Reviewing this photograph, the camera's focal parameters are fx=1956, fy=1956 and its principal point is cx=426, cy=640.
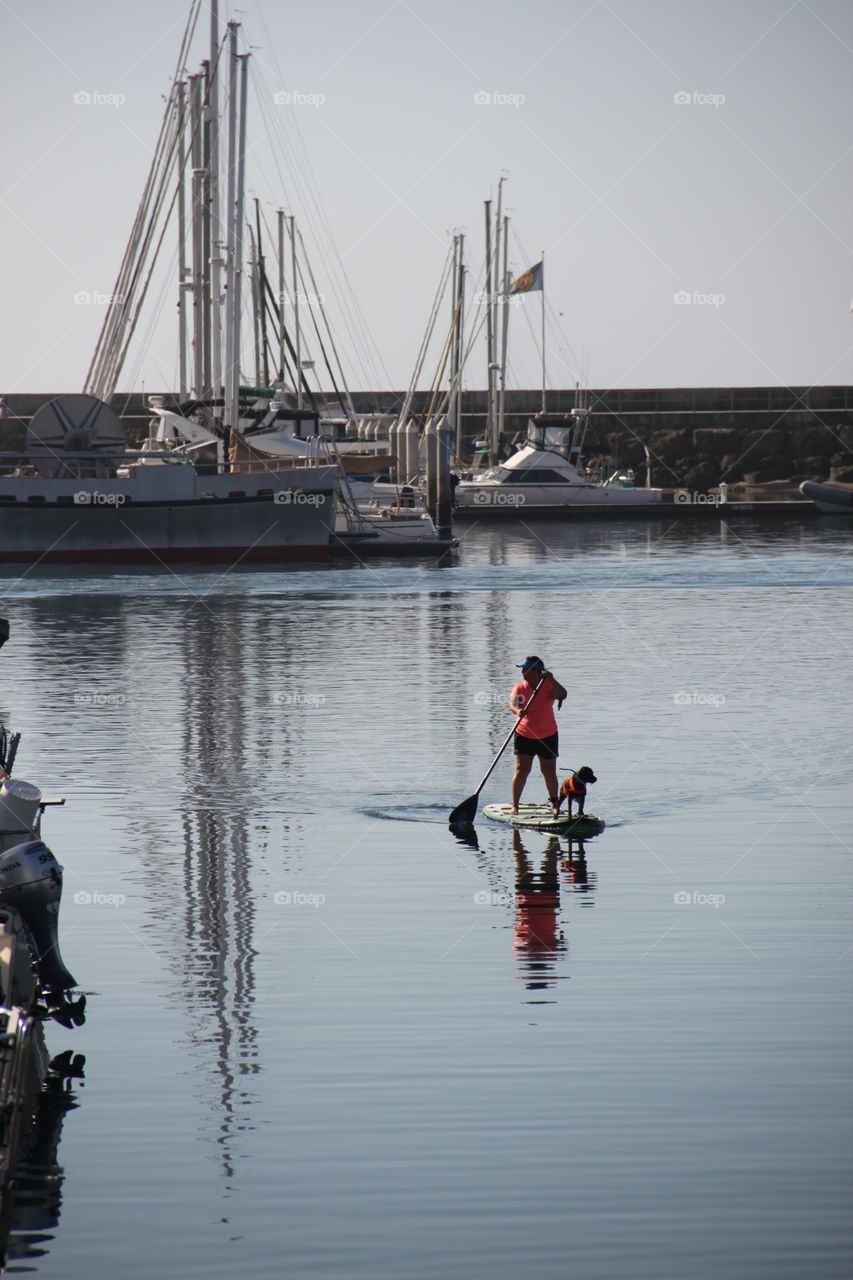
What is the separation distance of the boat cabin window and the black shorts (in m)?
72.1

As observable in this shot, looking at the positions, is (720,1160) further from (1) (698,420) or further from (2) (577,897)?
(1) (698,420)

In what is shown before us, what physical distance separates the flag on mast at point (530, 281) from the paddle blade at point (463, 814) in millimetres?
71039

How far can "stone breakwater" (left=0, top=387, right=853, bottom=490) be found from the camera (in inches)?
4149

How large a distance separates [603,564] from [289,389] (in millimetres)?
23287

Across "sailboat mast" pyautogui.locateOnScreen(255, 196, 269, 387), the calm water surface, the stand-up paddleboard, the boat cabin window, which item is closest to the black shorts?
the stand-up paddleboard

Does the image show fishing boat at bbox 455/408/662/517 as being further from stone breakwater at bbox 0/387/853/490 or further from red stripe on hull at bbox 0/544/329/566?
red stripe on hull at bbox 0/544/329/566

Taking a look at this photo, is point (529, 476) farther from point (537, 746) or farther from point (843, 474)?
point (537, 746)

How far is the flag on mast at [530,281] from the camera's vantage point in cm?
8544

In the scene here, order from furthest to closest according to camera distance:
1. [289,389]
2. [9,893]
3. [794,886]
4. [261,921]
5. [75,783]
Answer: [289,389], [75,783], [794,886], [261,921], [9,893]

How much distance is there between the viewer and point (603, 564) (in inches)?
2301

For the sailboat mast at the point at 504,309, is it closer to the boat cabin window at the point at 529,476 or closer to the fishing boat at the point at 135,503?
the boat cabin window at the point at 529,476

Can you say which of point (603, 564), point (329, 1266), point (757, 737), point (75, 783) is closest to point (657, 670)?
point (757, 737)

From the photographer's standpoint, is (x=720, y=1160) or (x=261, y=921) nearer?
(x=720, y=1160)

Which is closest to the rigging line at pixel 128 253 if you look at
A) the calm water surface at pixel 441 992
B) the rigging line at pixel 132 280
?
the rigging line at pixel 132 280
